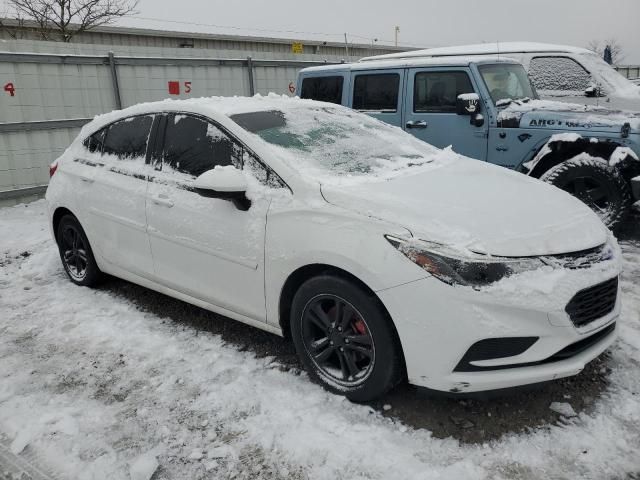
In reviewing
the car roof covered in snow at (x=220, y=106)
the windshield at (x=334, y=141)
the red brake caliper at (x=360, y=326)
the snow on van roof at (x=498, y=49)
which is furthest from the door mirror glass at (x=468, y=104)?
the red brake caliper at (x=360, y=326)

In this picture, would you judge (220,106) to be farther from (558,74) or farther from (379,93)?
(558,74)

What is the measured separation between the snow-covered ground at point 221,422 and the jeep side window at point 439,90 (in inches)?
127

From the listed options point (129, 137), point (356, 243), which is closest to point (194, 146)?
point (129, 137)

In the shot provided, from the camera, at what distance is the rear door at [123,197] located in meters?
3.67

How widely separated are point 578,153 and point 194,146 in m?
4.13

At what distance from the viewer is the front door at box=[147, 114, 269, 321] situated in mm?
3008

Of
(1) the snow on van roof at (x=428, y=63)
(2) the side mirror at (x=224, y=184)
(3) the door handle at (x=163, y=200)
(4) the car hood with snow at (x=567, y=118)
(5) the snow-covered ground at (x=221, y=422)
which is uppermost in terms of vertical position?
(1) the snow on van roof at (x=428, y=63)

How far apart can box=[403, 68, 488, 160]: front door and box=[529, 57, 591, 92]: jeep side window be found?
2322mm

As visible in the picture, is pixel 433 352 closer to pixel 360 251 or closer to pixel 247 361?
pixel 360 251

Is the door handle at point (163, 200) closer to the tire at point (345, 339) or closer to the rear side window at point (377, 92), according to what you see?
the tire at point (345, 339)

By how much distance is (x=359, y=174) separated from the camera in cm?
306

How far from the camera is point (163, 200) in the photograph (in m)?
3.44

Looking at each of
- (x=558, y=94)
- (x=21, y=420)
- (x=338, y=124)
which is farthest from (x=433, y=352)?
(x=558, y=94)

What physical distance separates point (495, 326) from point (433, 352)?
0.99 feet
